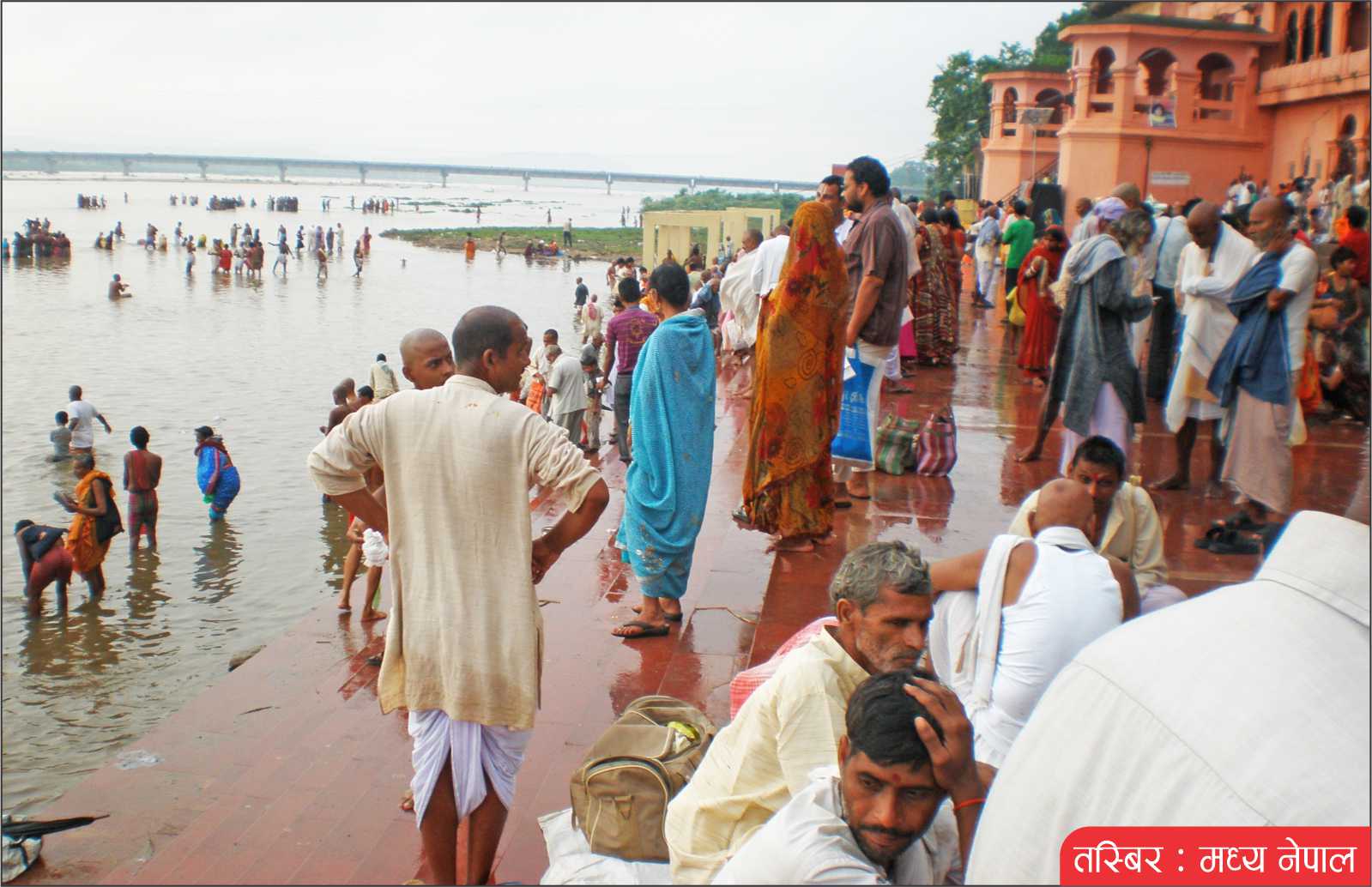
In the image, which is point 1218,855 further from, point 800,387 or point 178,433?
point 178,433

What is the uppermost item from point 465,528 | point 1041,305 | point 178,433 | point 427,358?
point 1041,305

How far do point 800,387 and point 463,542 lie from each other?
2.79 meters

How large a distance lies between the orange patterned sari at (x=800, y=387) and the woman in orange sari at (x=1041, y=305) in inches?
169

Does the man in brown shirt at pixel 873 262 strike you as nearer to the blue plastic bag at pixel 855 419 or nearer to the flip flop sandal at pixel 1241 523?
the blue plastic bag at pixel 855 419

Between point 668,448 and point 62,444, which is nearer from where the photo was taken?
point 668,448

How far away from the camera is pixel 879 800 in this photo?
203cm

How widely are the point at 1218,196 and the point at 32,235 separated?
1937 inches

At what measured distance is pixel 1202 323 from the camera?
20.6ft

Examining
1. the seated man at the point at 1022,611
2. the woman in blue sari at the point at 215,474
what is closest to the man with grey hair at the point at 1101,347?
the seated man at the point at 1022,611

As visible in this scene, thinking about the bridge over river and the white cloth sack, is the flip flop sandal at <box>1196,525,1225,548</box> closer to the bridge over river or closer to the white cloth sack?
the white cloth sack

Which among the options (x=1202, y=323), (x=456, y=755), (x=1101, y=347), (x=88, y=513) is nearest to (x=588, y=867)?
(x=456, y=755)

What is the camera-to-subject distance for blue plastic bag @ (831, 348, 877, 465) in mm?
6242

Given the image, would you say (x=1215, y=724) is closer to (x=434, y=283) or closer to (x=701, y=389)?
(x=701, y=389)

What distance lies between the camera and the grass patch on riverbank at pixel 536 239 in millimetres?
67875
